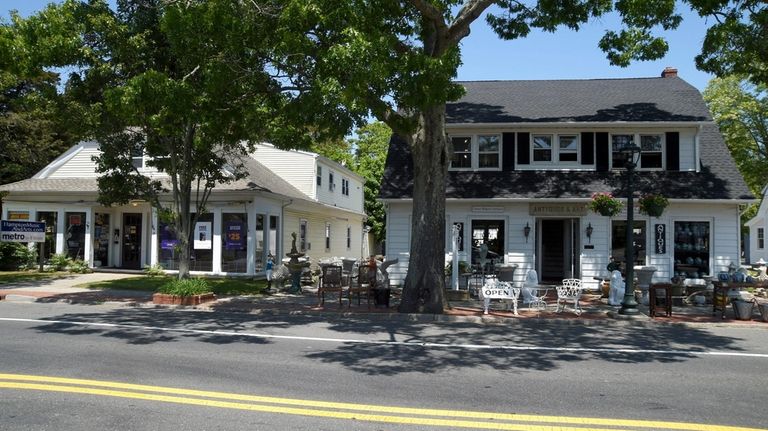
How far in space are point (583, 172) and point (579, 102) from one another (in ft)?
10.6

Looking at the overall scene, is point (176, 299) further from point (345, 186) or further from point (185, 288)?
point (345, 186)

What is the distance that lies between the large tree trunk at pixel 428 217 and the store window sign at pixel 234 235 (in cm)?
1049

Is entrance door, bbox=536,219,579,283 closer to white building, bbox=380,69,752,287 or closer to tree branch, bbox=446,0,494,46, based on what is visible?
white building, bbox=380,69,752,287

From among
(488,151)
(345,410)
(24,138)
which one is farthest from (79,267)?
(345,410)

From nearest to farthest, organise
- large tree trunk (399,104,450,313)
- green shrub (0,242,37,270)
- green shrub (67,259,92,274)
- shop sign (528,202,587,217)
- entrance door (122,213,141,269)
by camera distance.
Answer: large tree trunk (399,104,450,313)
shop sign (528,202,587,217)
green shrub (67,259,92,274)
green shrub (0,242,37,270)
entrance door (122,213,141,269)

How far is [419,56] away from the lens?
38.2ft

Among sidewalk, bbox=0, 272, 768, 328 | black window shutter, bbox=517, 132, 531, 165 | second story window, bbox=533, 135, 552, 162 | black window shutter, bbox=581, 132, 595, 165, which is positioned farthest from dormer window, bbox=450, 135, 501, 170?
sidewalk, bbox=0, 272, 768, 328

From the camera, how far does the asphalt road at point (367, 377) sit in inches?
232

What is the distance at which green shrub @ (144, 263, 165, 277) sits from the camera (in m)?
22.7

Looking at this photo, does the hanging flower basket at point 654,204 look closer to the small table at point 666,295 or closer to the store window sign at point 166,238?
the small table at point 666,295

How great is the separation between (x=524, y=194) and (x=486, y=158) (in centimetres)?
222

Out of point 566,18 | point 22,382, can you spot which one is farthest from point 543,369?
point 566,18

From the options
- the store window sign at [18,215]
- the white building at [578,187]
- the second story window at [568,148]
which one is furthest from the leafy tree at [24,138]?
the second story window at [568,148]

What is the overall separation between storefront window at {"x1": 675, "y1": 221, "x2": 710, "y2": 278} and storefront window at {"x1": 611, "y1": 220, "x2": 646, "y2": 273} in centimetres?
103
